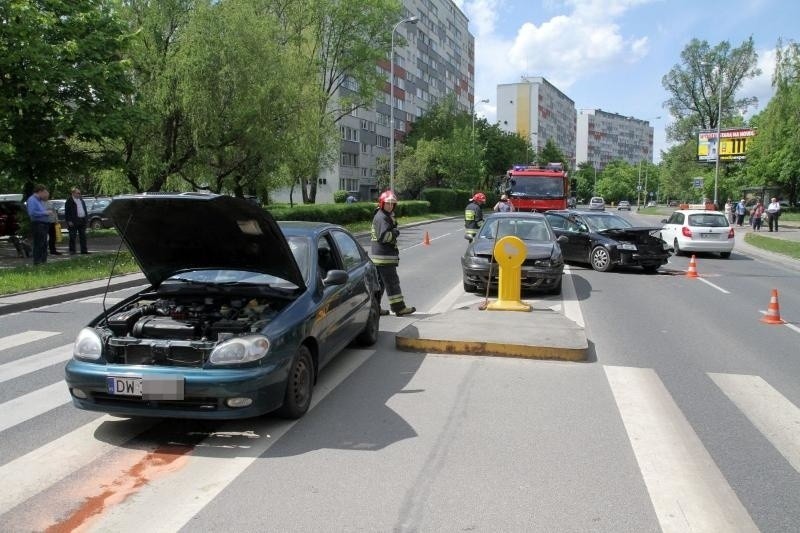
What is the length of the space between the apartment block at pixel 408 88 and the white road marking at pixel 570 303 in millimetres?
36515

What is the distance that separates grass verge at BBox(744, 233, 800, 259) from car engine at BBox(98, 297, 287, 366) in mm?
19786

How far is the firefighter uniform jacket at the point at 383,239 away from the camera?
901 cm

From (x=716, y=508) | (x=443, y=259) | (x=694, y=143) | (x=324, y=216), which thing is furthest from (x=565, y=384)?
(x=694, y=143)

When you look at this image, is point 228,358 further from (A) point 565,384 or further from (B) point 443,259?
(B) point 443,259

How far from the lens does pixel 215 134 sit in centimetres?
2309

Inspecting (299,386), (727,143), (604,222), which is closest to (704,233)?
(604,222)

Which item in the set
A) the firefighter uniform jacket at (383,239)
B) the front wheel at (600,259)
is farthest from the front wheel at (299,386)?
the front wheel at (600,259)

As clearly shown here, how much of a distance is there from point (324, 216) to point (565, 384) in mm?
23242

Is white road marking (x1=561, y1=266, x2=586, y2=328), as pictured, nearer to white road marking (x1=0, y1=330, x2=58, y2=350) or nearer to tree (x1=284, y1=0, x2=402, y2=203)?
white road marking (x1=0, y1=330, x2=58, y2=350)

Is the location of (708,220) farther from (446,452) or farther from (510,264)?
(446,452)

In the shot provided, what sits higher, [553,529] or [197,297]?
[197,297]

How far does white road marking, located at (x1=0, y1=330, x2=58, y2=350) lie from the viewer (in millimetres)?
7828

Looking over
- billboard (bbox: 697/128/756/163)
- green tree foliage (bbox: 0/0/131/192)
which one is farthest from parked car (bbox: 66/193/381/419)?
billboard (bbox: 697/128/756/163)

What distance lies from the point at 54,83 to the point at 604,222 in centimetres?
1472
